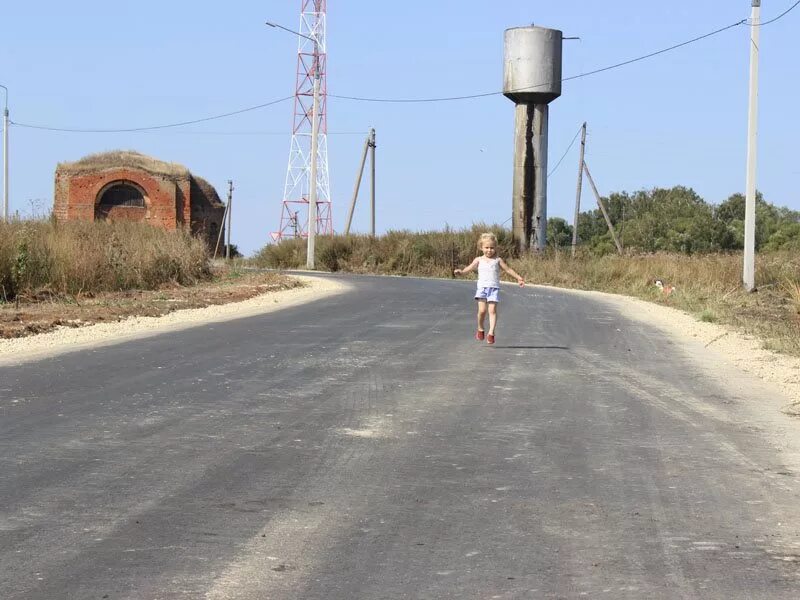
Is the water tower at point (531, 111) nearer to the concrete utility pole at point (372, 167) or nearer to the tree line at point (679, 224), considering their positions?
the concrete utility pole at point (372, 167)

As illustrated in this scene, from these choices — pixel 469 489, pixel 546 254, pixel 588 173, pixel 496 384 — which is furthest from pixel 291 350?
pixel 588 173

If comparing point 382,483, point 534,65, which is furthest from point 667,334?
point 534,65

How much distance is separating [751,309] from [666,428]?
50.9ft

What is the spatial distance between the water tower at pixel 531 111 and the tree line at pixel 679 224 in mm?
21045

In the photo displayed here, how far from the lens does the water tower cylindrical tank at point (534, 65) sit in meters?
48.9

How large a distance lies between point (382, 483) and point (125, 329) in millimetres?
10708

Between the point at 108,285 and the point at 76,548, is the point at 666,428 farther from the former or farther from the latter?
the point at 108,285

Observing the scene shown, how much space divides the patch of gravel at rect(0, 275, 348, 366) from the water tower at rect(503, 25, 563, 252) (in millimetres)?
26237

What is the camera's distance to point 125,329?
1631cm

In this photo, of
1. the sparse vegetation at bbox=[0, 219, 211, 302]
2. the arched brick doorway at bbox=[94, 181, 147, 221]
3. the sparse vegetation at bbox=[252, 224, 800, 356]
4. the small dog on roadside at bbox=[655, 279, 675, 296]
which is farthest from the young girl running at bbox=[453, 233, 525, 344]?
the arched brick doorway at bbox=[94, 181, 147, 221]

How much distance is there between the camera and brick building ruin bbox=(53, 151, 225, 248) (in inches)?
2633

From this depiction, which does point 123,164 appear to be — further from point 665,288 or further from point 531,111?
point 665,288

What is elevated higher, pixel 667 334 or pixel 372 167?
pixel 372 167

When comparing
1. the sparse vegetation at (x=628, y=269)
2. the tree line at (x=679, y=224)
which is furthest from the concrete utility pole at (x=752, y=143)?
the tree line at (x=679, y=224)
